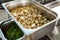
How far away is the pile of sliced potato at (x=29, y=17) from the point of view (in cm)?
81

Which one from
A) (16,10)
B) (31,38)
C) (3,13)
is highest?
(16,10)

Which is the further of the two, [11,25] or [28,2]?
[28,2]

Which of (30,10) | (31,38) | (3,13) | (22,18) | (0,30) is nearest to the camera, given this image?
(31,38)

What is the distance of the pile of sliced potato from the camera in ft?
2.65

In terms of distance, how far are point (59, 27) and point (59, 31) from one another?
0.16 feet

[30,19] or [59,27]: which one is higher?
[30,19]

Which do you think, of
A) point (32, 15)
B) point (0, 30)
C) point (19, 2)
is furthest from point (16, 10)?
point (0, 30)

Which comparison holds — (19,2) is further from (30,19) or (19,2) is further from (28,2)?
(30,19)

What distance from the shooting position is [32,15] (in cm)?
94

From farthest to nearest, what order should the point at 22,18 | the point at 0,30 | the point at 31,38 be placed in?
1. the point at 22,18
2. the point at 0,30
3. the point at 31,38

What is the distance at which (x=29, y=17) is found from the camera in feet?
3.00

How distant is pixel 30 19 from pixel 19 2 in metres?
0.32

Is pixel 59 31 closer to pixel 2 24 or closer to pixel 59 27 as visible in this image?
pixel 59 27

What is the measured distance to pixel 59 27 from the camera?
3.13 ft
